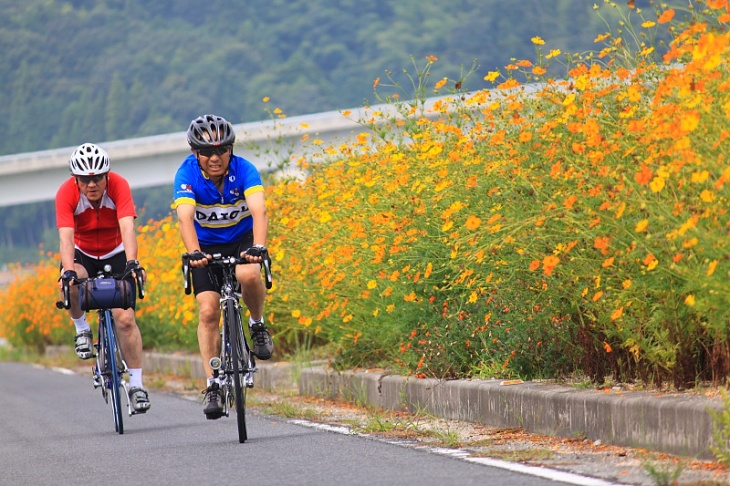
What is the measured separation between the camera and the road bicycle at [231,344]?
840cm

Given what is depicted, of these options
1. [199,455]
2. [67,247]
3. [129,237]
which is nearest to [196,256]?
[199,455]

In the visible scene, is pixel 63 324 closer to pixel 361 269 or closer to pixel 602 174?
pixel 361 269

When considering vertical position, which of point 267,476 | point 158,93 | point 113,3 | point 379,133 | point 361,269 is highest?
point 113,3

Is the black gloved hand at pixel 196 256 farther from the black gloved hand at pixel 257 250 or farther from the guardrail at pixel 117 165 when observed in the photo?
the guardrail at pixel 117 165

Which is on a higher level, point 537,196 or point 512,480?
point 537,196

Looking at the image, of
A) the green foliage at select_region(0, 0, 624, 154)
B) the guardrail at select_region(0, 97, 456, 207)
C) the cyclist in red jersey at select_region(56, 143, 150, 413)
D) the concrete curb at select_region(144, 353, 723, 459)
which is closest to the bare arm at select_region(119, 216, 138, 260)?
the cyclist in red jersey at select_region(56, 143, 150, 413)

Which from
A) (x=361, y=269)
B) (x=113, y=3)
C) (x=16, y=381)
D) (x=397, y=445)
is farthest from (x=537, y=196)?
(x=113, y=3)

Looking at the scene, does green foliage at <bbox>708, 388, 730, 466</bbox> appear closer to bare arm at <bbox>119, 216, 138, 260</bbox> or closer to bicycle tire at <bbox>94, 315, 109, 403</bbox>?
bare arm at <bbox>119, 216, 138, 260</bbox>

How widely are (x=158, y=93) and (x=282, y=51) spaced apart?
28.6 feet

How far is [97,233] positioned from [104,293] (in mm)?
555

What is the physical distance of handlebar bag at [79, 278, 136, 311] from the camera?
9.80 metres

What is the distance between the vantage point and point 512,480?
20.3 ft

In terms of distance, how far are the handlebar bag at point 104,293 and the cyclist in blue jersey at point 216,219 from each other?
4.20 feet

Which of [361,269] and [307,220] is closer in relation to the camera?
[361,269]
